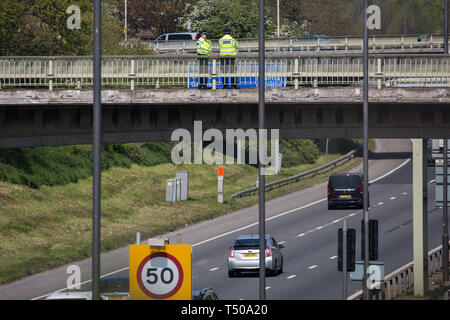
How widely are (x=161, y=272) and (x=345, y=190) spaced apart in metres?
40.7

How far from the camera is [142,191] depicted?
57594 mm

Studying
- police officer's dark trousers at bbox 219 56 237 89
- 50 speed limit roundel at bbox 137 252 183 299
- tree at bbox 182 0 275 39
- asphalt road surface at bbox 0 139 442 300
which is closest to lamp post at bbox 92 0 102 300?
50 speed limit roundel at bbox 137 252 183 299

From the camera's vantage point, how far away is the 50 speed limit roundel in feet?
51.5

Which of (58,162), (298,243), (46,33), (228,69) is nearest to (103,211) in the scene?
(58,162)

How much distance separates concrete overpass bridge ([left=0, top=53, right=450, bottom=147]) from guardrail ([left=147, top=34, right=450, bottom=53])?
38.6 metres

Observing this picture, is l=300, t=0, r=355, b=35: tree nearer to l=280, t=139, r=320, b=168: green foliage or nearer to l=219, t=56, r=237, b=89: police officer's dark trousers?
l=280, t=139, r=320, b=168: green foliage

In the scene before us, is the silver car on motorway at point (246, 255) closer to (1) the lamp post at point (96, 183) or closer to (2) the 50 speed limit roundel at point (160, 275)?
(1) the lamp post at point (96, 183)

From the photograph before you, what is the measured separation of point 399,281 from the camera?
112 feet

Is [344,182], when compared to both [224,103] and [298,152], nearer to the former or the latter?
[298,152]

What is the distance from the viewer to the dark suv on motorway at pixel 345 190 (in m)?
55.4
